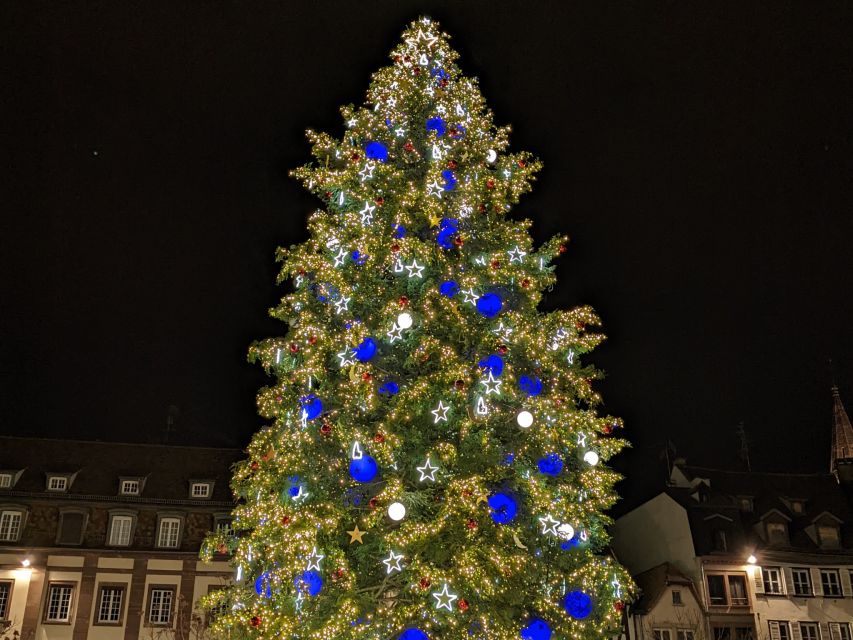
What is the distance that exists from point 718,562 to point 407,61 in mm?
33003

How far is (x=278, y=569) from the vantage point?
11672 millimetres

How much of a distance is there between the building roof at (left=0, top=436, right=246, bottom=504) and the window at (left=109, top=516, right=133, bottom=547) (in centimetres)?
100

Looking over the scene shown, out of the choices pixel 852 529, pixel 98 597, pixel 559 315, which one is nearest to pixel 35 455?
pixel 98 597

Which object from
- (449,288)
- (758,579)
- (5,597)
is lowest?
(5,597)

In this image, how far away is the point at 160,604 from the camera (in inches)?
1459

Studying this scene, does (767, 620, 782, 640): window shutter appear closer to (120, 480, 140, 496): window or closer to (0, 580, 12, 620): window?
(120, 480, 140, 496): window

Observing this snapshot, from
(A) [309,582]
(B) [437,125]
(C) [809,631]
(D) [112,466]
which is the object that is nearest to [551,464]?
(A) [309,582]

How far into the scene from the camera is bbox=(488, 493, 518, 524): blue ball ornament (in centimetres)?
1203

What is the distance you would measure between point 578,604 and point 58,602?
106 ft

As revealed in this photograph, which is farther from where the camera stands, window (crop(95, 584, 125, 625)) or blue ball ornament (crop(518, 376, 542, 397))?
window (crop(95, 584, 125, 625))

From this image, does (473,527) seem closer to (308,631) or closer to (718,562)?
(308,631)

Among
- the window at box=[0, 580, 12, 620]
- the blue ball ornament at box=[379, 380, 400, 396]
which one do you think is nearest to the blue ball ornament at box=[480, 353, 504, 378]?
the blue ball ornament at box=[379, 380, 400, 396]

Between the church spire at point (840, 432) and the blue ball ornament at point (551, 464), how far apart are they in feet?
184

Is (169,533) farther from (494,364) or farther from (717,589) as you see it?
(494,364)
